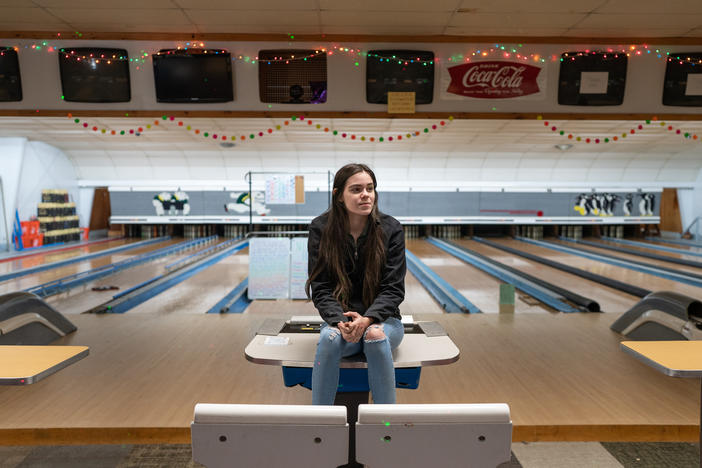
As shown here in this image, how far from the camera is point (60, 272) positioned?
594cm

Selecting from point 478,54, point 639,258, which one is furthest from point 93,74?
point 639,258

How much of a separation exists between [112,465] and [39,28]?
3.18 metres

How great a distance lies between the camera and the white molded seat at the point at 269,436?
91 cm

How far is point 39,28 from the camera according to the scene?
323cm

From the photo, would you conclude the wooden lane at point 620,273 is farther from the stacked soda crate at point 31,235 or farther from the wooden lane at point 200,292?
the stacked soda crate at point 31,235

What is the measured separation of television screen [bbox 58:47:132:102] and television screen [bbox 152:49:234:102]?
0.28 m

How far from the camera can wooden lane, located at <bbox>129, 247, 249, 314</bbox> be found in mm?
4395

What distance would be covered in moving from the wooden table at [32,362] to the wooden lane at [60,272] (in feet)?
14.5

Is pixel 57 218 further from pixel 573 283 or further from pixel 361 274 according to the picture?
pixel 573 283

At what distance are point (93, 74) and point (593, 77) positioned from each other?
12.8 ft

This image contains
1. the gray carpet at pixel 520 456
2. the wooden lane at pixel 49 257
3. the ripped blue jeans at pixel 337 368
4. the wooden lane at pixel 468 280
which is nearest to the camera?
the ripped blue jeans at pixel 337 368

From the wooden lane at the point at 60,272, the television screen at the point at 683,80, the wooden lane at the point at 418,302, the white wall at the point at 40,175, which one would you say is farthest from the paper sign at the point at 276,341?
the white wall at the point at 40,175

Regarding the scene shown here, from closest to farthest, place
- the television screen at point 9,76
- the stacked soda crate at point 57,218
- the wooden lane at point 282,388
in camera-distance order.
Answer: the wooden lane at point 282,388, the television screen at point 9,76, the stacked soda crate at point 57,218

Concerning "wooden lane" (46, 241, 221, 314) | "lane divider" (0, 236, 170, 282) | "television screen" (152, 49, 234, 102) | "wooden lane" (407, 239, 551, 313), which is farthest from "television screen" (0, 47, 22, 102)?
"wooden lane" (407, 239, 551, 313)
